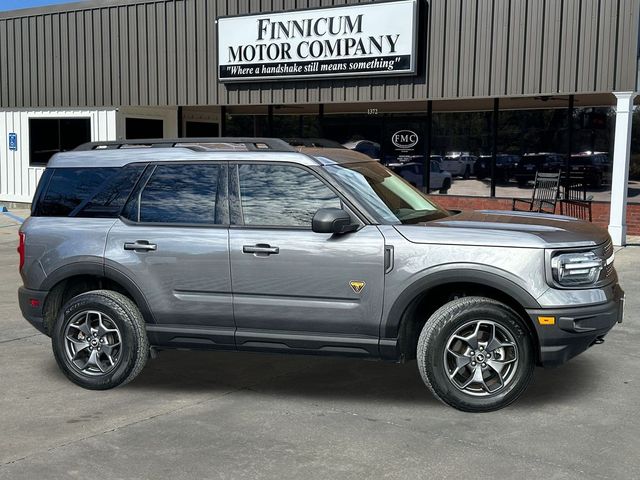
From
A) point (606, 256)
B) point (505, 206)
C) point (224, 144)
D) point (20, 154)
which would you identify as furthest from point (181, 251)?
point (20, 154)

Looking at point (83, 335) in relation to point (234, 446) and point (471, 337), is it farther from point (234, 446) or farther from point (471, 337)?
point (471, 337)

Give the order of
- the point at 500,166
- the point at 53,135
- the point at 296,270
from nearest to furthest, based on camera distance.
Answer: the point at 296,270 → the point at 500,166 → the point at 53,135

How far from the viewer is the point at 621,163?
1353cm

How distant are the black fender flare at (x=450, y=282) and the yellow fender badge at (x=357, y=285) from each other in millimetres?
239

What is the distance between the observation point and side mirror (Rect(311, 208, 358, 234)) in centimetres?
502

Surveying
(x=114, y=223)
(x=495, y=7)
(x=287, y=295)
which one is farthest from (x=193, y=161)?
(x=495, y=7)

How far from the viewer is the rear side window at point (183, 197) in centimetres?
558

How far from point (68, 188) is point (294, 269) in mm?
2030

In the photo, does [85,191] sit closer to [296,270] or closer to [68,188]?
[68,188]

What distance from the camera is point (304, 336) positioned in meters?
5.28

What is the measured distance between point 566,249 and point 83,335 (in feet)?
11.6

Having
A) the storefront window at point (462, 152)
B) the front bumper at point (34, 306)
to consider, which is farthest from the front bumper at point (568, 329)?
the storefront window at point (462, 152)

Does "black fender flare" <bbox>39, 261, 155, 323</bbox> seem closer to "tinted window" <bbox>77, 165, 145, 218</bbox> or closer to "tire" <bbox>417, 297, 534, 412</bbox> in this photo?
"tinted window" <bbox>77, 165, 145, 218</bbox>

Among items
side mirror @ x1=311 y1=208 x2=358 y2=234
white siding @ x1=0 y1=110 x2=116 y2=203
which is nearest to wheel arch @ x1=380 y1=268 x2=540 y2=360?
side mirror @ x1=311 y1=208 x2=358 y2=234
